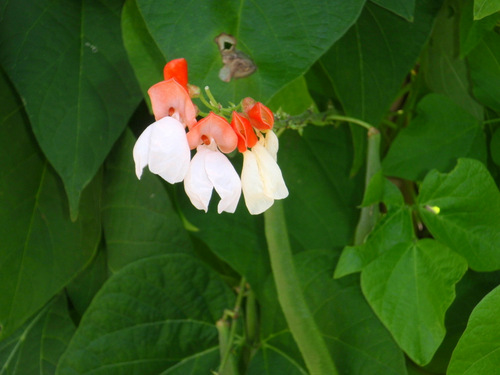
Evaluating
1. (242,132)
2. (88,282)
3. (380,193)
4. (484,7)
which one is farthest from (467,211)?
(88,282)

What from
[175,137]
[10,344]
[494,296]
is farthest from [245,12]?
[10,344]

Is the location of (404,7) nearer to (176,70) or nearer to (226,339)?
(176,70)

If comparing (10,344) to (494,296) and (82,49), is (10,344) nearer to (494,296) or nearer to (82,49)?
(82,49)

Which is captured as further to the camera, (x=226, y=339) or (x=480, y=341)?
(x=226, y=339)

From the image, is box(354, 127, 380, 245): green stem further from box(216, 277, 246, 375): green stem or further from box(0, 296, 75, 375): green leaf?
box(0, 296, 75, 375): green leaf

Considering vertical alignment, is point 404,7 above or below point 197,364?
above

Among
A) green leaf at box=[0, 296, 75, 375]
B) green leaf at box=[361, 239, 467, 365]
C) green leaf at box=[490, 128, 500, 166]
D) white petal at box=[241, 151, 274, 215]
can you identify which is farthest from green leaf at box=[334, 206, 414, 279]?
green leaf at box=[0, 296, 75, 375]
